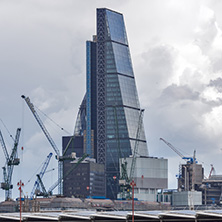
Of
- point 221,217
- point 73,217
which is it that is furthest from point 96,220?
point 221,217

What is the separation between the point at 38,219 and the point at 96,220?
11.9 m

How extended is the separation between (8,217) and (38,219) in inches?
255

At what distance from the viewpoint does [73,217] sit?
146 m

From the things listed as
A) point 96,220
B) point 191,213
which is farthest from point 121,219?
point 191,213

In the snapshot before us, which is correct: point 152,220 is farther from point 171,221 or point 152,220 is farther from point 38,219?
point 38,219

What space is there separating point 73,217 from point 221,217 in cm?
2990

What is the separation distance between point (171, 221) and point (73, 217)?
19948mm

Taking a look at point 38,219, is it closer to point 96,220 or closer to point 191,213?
point 96,220

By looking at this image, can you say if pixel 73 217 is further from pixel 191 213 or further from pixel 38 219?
pixel 191 213

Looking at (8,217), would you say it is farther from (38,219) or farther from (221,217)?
(221,217)

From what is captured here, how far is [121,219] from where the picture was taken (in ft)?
484

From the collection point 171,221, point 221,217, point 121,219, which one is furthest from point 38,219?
point 221,217

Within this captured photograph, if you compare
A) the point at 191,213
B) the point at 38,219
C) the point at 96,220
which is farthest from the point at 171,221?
the point at 38,219

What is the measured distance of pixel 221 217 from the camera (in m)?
143
